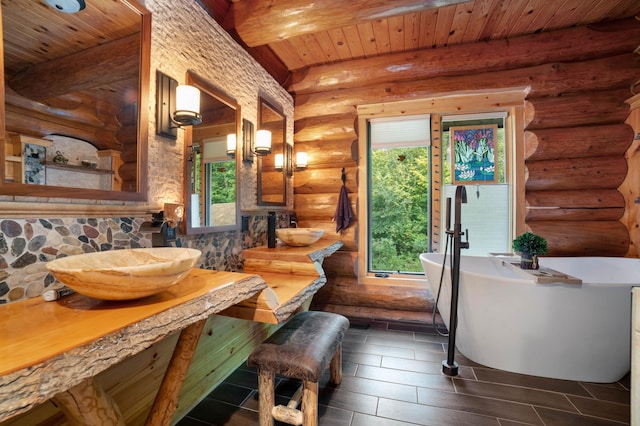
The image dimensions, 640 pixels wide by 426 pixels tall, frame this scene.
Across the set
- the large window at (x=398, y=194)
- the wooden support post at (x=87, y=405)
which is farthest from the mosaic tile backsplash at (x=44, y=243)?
the large window at (x=398, y=194)

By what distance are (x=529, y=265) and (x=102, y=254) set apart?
2.88 metres

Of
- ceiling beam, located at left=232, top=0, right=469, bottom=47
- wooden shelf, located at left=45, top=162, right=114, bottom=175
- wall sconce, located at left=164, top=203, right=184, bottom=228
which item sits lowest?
wall sconce, located at left=164, top=203, right=184, bottom=228

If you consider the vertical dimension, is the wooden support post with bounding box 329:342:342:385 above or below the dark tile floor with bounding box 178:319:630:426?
above

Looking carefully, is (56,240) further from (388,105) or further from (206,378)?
(388,105)

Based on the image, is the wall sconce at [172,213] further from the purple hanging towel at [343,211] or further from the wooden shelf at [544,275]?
the wooden shelf at [544,275]

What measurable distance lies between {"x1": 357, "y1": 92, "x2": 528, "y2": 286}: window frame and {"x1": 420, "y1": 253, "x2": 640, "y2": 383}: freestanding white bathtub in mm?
945

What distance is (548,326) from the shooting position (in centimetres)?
190

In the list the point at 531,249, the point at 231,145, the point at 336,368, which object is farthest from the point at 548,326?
the point at 231,145

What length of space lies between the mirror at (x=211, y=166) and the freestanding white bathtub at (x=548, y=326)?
1.97 m

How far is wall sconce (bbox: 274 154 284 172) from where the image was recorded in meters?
2.82

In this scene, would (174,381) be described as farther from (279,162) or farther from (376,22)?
(376,22)

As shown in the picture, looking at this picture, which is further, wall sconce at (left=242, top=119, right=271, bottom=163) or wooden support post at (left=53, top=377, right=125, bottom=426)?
wall sconce at (left=242, top=119, right=271, bottom=163)

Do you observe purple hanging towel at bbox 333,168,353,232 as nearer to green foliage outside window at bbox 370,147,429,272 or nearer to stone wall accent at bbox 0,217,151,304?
green foliage outside window at bbox 370,147,429,272

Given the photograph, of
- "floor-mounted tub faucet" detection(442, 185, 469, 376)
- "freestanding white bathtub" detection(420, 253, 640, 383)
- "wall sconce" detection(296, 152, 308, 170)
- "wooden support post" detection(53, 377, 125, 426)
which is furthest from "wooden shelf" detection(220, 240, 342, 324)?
"freestanding white bathtub" detection(420, 253, 640, 383)
